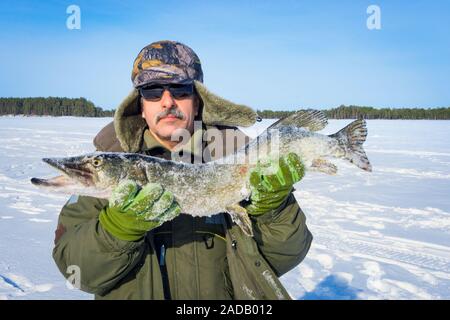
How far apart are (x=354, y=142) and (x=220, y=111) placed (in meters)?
1.03

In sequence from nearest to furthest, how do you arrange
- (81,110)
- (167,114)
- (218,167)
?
(218,167) < (167,114) < (81,110)

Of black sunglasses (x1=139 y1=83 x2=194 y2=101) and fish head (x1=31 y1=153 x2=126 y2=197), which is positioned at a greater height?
black sunglasses (x1=139 y1=83 x2=194 y2=101)

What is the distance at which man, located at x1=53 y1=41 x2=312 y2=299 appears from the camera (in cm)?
216

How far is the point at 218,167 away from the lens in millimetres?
2473

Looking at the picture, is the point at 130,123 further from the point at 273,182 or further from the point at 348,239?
the point at 348,239

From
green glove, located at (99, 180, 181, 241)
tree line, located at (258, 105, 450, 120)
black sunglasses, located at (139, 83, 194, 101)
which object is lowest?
green glove, located at (99, 180, 181, 241)

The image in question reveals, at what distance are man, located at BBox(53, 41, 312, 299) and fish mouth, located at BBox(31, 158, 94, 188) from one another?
0.22 m

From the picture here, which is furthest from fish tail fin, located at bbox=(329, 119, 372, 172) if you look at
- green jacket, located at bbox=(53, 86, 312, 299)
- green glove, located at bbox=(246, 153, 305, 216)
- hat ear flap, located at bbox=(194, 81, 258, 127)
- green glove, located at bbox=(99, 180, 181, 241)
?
green glove, located at bbox=(99, 180, 181, 241)

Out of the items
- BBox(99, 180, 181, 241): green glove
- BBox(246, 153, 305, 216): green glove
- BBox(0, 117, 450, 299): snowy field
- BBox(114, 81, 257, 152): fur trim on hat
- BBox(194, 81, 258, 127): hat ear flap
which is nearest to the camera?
BBox(99, 180, 181, 241): green glove

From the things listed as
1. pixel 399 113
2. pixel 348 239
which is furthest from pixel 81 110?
pixel 348 239

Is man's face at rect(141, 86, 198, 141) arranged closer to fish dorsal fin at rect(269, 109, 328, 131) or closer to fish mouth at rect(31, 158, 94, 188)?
fish mouth at rect(31, 158, 94, 188)
